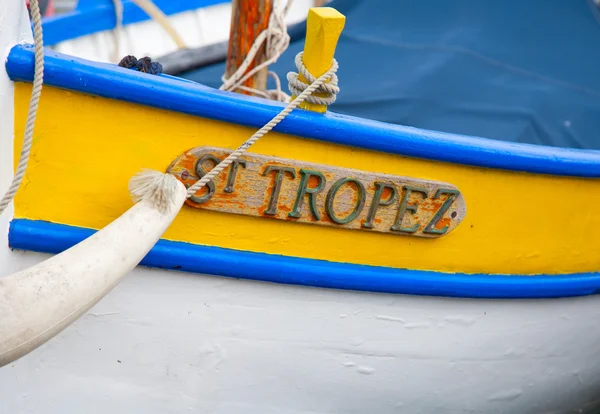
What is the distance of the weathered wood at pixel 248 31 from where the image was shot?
2471 mm

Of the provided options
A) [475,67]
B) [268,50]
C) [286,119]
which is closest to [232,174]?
[286,119]

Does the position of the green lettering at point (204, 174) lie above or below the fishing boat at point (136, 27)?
above

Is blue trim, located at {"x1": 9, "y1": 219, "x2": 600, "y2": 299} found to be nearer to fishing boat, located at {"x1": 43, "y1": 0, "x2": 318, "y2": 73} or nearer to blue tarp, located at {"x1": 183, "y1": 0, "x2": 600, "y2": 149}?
blue tarp, located at {"x1": 183, "y1": 0, "x2": 600, "y2": 149}

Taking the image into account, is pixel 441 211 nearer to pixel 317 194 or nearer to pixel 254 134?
pixel 317 194

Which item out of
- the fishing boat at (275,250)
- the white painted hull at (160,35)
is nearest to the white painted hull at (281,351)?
the fishing boat at (275,250)

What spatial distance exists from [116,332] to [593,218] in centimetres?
150

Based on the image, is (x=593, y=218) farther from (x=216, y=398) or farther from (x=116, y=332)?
(x=116, y=332)

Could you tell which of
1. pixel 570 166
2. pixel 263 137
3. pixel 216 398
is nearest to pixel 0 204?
pixel 263 137

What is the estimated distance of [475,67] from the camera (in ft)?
9.87

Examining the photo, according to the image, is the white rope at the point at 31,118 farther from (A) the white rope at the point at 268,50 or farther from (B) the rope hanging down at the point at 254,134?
(A) the white rope at the point at 268,50

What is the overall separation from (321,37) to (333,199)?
0.42m

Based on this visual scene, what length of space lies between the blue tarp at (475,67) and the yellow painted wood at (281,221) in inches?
21.0

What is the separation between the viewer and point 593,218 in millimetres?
2287

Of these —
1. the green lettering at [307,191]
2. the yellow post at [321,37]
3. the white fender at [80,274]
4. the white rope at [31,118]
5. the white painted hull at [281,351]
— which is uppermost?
the yellow post at [321,37]
